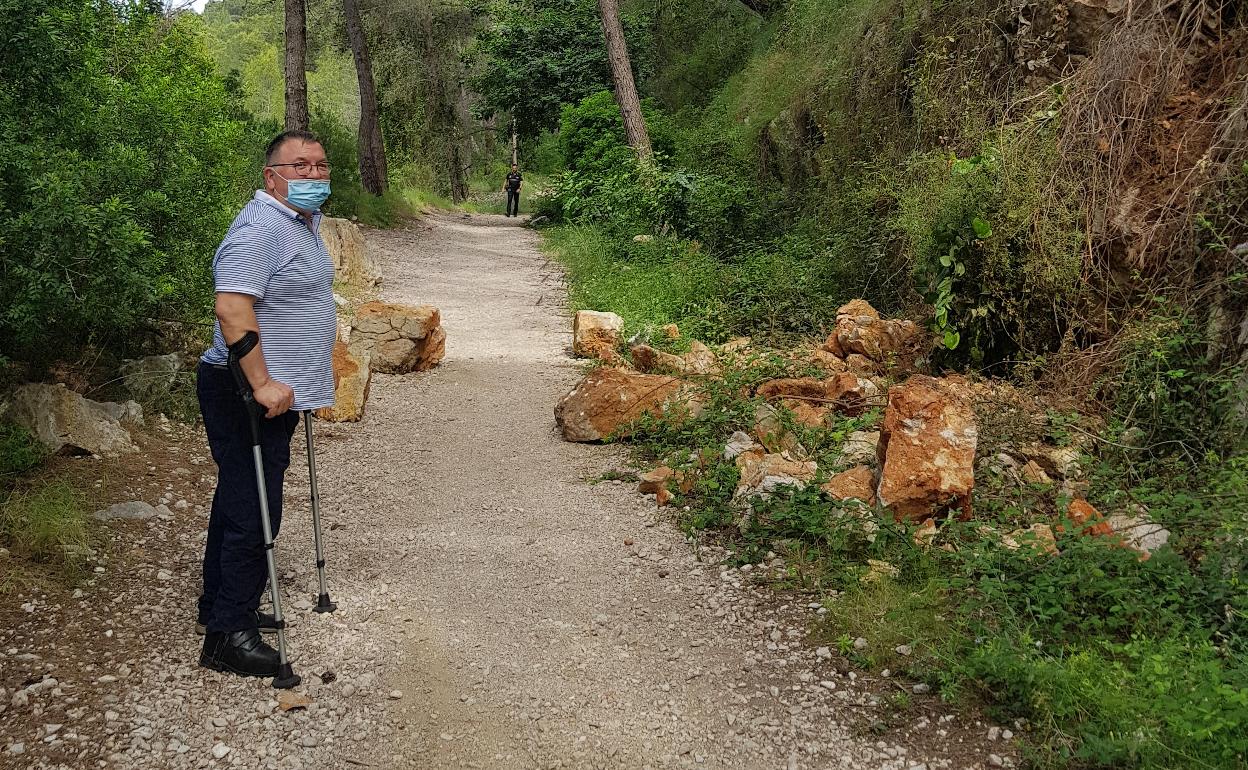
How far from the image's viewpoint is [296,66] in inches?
Result: 656

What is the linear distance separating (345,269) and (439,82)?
20681mm

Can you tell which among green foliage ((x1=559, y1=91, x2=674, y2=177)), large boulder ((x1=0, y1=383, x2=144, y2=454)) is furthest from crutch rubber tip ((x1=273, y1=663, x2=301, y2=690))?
green foliage ((x1=559, y1=91, x2=674, y2=177))

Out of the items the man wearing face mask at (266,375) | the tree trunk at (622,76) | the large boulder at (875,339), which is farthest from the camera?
the tree trunk at (622,76)

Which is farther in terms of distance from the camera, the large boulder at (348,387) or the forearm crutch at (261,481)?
the large boulder at (348,387)

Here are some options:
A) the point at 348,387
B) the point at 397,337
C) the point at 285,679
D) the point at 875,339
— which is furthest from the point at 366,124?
the point at 285,679

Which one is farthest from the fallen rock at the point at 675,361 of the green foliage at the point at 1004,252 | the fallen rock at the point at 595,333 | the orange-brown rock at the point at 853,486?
the orange-brown rock at the point at 853,486

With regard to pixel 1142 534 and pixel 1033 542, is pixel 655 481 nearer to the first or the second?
pixel 1033 542

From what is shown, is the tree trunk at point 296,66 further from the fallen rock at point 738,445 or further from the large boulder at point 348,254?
the fallen rock at point 738,445

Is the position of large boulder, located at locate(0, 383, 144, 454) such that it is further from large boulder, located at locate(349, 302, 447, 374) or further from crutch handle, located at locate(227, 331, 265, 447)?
large boulder, located at locate(349, 302, 447, 374)

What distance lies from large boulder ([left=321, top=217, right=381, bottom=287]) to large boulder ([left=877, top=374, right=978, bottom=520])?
10.2m

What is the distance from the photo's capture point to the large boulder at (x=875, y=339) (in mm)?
7785

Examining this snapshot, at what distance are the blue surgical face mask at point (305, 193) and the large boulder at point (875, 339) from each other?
4903 mm

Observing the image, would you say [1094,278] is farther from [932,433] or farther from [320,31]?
[320,31]

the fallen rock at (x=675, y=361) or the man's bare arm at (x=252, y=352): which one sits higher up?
the man's bare arm at (x=252, y=352)
